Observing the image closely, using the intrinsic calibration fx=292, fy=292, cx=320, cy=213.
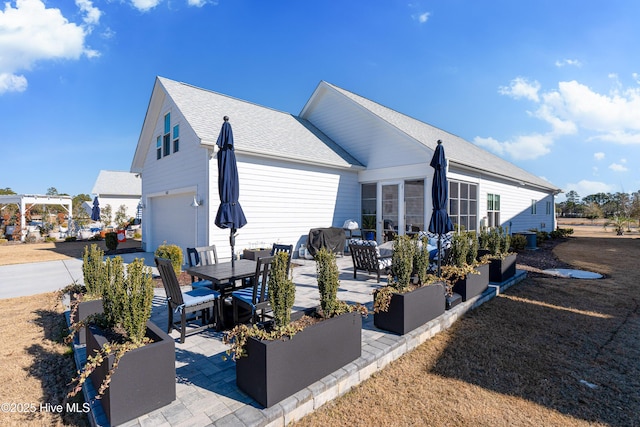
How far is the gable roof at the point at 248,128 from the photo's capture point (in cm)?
931

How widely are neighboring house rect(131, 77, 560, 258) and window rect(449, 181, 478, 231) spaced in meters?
0.04

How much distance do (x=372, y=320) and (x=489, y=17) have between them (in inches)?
363

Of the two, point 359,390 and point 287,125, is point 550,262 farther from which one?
point 287,125

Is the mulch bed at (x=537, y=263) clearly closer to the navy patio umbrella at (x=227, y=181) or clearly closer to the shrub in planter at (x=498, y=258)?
the shrub in planter at (x=498, y=258)

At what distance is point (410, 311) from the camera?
157 inches

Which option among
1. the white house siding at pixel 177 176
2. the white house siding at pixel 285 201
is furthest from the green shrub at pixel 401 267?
the white house siding at pixel 177 176

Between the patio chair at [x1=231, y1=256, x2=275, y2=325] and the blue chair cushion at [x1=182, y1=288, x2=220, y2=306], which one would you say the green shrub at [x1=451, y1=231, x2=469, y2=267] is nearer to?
the patio chair at [x1=231, y1=256, x2=275, y2=325]

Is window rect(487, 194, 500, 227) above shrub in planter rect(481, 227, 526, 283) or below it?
above

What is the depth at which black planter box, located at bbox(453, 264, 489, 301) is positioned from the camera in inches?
208

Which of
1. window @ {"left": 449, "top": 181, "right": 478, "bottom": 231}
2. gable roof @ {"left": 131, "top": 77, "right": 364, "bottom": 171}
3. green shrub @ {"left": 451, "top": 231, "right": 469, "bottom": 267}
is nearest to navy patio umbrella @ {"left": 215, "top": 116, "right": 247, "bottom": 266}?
gable roof @ {"left": 131, "top": 77, "right": 364, "bottom": 171}

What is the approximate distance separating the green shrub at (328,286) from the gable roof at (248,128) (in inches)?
246

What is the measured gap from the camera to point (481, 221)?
13.0 m

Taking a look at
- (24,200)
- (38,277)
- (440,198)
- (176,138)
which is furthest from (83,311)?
(24,200)

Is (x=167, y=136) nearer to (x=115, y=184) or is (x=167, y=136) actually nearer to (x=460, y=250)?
(x=460, y=250)
